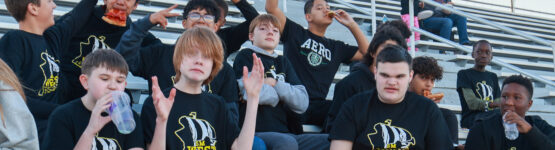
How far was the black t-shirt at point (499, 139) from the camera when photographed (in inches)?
127

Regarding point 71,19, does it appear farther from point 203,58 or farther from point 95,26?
point 203,58

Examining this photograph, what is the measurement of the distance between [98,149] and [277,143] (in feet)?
2.84

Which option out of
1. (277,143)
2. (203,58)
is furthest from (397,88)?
(203,58)

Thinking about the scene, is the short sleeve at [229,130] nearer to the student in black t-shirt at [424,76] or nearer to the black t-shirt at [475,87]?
the student in black t-shirt at [424,76]

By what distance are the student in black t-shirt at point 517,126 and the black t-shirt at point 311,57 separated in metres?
0.94

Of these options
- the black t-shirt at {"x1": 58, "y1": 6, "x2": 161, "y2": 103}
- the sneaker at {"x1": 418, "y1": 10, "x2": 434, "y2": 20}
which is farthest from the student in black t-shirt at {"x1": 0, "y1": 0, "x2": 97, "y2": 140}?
the sneaker at {"x1": 418, "y1": 10, "x2": 434, "y2": 20}

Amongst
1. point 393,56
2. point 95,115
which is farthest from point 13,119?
point 393,56

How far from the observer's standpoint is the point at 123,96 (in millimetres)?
2326

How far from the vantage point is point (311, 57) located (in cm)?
391

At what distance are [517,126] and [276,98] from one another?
121 cm

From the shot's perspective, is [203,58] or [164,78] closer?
[203,58]

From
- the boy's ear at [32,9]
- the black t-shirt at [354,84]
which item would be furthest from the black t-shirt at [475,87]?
the boy's ear at [32,9]

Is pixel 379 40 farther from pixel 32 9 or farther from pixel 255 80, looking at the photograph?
pixel 32 9

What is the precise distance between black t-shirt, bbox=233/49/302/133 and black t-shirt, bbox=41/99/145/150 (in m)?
0.90
